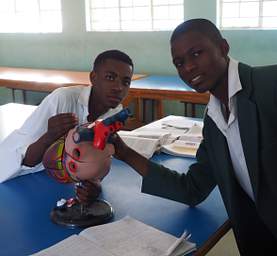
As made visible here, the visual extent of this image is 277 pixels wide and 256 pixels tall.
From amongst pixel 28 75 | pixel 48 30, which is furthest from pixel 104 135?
pixel 48 30

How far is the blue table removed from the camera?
48.0 inches

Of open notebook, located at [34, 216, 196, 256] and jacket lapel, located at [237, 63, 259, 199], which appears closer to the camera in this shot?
open notebook, located at [34, 216, 196, 256]

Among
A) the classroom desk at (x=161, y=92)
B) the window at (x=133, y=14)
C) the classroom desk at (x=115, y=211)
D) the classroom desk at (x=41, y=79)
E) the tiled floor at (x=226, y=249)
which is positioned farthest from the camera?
the window at (x=133, y=14)

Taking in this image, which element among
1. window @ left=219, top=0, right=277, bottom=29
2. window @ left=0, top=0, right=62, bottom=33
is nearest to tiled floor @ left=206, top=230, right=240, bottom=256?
window @ left=219, top=0, right=277, bottom=29

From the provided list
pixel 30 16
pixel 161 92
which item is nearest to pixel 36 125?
pixel 161 92

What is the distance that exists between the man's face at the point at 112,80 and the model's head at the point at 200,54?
1.36ft

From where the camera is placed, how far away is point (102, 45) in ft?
18.7

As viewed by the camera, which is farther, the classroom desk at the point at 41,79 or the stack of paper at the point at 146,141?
the classroom desk at the point at 41,79

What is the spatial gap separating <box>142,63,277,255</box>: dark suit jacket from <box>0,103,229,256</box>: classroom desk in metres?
0.06

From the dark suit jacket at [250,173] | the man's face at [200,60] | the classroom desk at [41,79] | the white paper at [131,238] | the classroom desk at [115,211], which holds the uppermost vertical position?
the man's face at [200,60]

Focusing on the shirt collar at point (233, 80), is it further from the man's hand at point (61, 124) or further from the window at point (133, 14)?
the window at point (133, 14)

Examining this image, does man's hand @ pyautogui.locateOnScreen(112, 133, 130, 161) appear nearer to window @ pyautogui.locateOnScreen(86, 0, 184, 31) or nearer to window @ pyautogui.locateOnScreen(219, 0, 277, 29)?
window @ pyautogui.locateOnScreen(219, 0, 277, 29)

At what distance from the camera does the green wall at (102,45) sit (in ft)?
15.1

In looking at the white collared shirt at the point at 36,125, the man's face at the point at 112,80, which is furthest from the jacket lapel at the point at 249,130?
the white collared shirt at the point at 36,125
